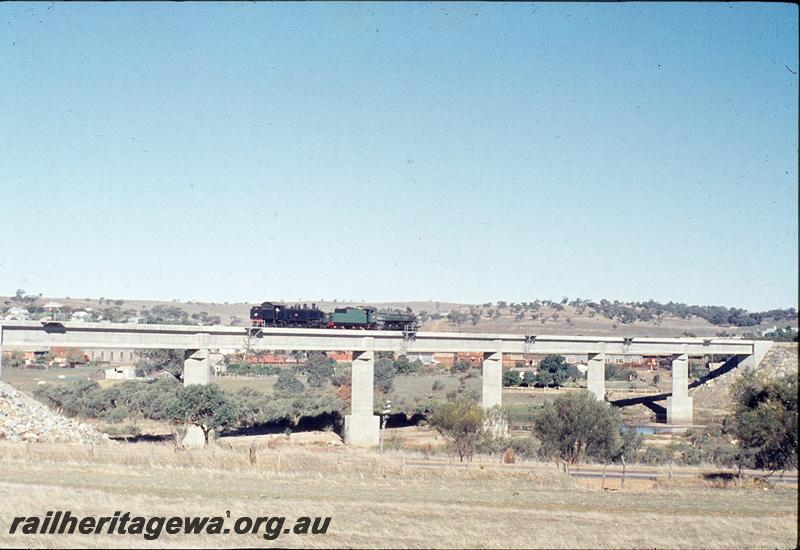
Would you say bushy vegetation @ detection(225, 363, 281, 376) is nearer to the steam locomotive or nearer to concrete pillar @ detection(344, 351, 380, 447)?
the steam locomotive

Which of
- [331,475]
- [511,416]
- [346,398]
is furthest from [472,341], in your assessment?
[331,475]

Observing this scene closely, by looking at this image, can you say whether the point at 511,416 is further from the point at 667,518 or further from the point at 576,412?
the point at 667,518

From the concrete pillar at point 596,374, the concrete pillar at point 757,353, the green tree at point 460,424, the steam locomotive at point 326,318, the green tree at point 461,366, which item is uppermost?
the steam locomotive at point 326,318

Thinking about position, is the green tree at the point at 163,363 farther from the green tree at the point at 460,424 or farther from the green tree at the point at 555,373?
the green tree at the point at 460,424

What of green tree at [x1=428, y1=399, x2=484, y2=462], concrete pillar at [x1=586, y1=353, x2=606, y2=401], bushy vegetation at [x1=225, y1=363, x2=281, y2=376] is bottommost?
bushy vegetation at [x1=225, y1=363, x2=281, y2=376]

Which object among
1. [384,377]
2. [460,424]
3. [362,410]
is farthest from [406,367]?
[460,424]

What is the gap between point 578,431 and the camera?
48.6 m

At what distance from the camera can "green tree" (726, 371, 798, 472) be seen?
3356cm

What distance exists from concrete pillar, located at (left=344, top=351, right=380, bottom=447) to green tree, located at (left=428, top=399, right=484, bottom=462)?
28.0 ft

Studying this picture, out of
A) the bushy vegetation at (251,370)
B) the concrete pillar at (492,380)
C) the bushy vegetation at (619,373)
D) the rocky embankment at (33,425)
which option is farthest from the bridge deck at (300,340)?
the bushy vegetation at (251,370)

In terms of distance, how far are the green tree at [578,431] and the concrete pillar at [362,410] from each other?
50.4ft


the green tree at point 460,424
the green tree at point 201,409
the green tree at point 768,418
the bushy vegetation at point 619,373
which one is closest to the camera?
the green tree at point 768,418

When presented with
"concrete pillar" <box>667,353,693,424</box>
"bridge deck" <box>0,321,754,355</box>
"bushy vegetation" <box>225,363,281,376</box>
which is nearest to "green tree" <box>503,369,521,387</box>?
"concrete pillar" <box>667,353,693,424</box>

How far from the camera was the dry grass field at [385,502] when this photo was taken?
20.9 m
